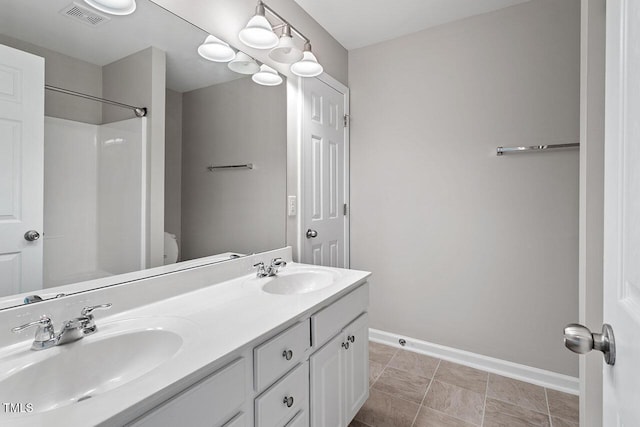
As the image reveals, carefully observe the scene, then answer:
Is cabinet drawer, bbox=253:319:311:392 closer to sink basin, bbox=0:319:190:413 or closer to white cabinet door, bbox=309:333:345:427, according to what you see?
white cabinet door, bbox=309:333:345:427

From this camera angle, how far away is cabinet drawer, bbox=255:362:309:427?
0.92 metres

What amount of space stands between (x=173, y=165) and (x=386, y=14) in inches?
69.8

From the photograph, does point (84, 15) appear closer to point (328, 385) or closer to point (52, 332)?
point (52, 332)

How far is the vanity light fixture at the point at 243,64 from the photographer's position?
1.59 metres

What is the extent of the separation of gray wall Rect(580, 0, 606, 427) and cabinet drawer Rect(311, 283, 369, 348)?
903 millimetres

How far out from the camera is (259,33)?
4.89ft

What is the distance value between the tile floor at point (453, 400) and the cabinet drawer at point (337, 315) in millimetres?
658

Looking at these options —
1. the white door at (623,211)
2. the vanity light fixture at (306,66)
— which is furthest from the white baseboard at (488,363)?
the vanity light fixture at (306,66)

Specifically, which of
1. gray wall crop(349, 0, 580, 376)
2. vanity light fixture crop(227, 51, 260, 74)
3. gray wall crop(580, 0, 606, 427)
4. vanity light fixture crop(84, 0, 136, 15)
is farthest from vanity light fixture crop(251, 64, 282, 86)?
gray wall crop(580, 0, 606, 427)

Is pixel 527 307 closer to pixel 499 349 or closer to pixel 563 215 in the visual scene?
pixel 499 349

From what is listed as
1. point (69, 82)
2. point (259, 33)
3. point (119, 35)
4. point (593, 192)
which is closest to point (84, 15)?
point (119, 35)

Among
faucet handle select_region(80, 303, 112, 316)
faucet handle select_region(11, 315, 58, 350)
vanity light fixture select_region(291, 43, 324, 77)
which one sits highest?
vanity light fixture select_region(291, 43, 324, 77)

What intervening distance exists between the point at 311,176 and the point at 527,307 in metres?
1.67

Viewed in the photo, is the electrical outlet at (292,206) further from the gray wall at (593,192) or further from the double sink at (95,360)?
the gray wall at (593,192)
